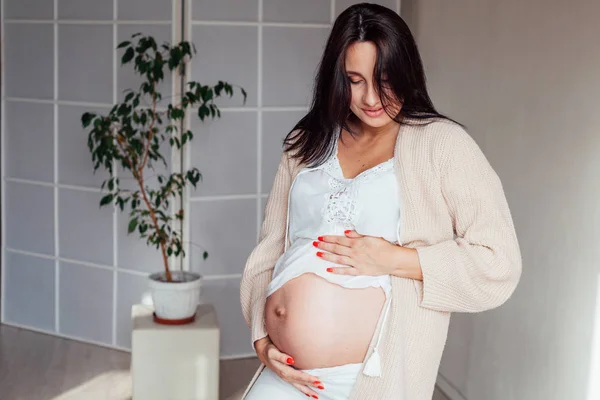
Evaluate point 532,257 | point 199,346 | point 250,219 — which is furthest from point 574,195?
point 250,219

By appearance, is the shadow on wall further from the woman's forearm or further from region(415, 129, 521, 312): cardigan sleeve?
the woman's forearm

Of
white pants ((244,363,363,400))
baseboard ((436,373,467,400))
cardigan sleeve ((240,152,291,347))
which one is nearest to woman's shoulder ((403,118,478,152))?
cardigan sleeve ((240,152,291,347))

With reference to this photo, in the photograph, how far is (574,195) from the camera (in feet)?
8.20

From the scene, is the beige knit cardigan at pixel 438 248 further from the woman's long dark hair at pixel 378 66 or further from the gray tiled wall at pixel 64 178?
the gray tiled wall at pixel 64 178

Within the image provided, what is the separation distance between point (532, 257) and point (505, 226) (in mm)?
1260

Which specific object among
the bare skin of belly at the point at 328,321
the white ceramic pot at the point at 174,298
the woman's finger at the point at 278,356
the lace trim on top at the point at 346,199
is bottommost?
the white ceramic pot at the point at 174,298

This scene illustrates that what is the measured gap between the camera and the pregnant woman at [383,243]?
161 cm

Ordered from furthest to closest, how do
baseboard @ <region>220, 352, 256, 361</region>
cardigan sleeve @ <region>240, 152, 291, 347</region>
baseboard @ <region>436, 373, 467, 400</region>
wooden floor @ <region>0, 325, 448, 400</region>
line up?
1. baseboard @ <region>220, 352, 256, 361</region>
2. wooden floor @ <region>0, 325, 448, 400</region>
3. baseboard @ <region>436, 373, 467, 400</region>
4. cardigan sleeve @ <region>240, 152, 291, 347</region>

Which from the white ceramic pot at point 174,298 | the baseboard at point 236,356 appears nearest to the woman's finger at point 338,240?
the white ceramic pot at point 174,298

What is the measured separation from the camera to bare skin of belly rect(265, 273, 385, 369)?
1.66 meters

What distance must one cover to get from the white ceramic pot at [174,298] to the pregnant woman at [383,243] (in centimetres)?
179

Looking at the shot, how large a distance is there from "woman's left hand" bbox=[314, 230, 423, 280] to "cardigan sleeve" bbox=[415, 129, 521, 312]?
26 mm

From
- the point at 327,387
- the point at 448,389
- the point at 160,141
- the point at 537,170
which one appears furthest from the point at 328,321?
the point at 160,141

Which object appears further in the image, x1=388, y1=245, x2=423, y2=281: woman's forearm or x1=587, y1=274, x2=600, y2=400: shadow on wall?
x1=587, y1=274, x2=600, y2=400: shadow on wall
